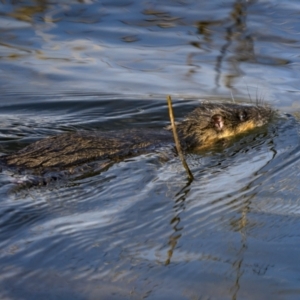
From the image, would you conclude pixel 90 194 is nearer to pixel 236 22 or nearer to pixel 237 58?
pixel 237 58

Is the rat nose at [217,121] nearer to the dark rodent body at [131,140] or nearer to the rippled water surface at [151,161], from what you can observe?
the dark rodent body at [131,140]

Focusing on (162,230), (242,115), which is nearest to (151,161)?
(242,115)

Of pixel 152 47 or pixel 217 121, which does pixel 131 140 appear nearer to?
pixel 217 121

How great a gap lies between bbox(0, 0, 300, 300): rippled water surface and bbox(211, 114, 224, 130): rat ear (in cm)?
32

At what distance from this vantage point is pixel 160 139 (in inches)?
256

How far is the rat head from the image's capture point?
686 centimetres

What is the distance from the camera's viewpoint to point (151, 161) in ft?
20.0

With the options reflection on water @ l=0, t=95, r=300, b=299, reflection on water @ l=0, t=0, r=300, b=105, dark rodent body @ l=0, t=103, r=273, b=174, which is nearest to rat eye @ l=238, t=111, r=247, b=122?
dark rodent body @ l=0, t=103, r=273, b=174

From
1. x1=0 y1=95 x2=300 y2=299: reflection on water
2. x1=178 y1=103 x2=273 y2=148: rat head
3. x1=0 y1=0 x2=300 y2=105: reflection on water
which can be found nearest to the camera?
x1=0 y1=95 x2=300 y2=299: reflection on water

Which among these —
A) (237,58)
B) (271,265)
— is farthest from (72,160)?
(237,58)

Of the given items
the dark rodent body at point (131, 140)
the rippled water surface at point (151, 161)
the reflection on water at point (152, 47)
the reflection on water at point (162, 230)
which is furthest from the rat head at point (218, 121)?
the reflection on water at point (152, 47)

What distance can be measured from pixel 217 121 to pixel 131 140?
95cm

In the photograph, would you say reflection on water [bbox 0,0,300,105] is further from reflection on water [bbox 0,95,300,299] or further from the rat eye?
reflection on water [bbox 0,95,300,299]

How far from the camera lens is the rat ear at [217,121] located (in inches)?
271
